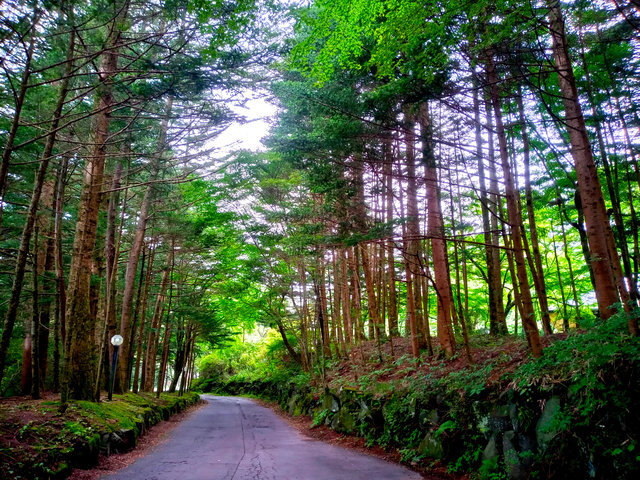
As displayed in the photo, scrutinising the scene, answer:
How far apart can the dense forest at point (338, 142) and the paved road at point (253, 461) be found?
2.34 meters

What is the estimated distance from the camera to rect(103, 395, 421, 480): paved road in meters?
5.99

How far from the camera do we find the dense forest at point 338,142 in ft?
17.2

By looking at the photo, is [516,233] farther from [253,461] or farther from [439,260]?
[253,461]

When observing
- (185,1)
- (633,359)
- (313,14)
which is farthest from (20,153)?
(633,359)

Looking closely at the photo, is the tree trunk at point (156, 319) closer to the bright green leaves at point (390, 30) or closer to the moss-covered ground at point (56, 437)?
the moss-covered ground at point (56, 437)

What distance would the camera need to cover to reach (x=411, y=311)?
9148 mm

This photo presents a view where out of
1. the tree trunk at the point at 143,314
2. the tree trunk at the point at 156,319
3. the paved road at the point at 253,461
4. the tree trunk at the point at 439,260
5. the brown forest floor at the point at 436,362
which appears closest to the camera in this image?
the paved road at the point at 253,461

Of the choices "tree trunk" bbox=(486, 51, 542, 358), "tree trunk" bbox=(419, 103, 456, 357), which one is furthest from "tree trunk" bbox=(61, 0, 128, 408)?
"tree trunk" bbox=(486, 51, 542, 358)

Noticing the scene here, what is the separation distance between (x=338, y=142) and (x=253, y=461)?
639 cm

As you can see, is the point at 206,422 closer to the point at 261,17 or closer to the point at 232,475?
the point at 232,475

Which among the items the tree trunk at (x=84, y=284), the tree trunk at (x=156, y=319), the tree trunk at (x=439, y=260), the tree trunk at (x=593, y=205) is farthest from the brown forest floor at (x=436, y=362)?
the tree trunk at (x=156, y=319)

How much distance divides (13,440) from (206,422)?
942 cm

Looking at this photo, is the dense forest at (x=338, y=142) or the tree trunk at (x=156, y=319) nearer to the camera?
the dense forest at (x=338, y=142)

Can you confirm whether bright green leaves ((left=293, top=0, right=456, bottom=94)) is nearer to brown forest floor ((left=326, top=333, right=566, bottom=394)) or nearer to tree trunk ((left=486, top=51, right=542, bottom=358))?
tree trunk ((left=486, top=51, right=542, bottom=358))
